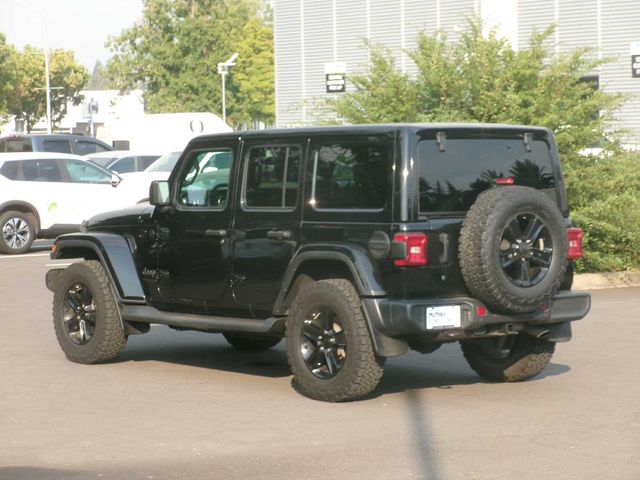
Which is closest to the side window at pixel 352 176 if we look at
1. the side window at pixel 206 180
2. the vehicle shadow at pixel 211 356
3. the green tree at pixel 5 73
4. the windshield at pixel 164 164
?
the side window at pixel 206 180

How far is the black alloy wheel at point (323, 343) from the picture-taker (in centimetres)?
932

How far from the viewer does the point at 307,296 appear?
9.36 meters

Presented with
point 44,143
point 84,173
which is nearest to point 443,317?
point 84,173

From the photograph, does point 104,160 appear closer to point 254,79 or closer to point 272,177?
point 272,177

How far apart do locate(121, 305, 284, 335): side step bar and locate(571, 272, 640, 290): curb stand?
7.22 metres

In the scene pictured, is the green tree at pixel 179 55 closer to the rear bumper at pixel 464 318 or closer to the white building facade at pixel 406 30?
the white building facade at pixel 406 30

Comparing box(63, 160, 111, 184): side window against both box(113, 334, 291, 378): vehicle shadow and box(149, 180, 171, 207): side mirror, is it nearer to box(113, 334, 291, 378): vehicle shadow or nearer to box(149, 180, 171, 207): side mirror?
box(113, 334, 291, 378): vehicle shadow

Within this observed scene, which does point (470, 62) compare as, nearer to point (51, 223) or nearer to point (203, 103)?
point (51, 223)

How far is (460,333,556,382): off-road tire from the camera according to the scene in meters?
10.1

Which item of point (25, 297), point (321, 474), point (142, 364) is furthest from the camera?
point (25, 297)

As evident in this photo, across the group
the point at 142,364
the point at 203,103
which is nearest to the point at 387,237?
the point at 142,364

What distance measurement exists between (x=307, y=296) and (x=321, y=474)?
243 centimetres

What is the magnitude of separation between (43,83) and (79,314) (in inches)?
3541

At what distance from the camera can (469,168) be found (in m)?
9.38
